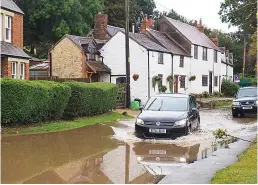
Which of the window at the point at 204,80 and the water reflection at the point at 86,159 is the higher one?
the window at the point at 204,80

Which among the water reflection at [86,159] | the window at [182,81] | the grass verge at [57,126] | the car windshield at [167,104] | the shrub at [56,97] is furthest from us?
the window at [182,81]

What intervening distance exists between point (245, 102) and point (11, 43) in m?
14.8

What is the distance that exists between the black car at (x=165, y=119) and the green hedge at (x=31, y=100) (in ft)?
13.1

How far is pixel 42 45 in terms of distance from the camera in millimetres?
54781

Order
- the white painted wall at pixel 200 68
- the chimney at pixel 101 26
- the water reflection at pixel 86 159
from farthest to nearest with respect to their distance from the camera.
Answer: the white painted wall at pixel 200 68 < the chimney at pixel 101 26 < the water reflection at pixel 86 159

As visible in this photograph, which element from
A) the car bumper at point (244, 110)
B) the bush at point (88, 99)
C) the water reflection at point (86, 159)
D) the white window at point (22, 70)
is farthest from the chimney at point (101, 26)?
the water reflection at point (86, 159)

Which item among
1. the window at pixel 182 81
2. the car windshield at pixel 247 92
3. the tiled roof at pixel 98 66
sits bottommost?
the car windshield at pixel 247 92

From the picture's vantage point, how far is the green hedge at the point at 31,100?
14930mm

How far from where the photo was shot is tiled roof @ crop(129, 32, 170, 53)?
120 ft

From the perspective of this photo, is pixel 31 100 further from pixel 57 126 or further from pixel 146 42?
pixel 146 42

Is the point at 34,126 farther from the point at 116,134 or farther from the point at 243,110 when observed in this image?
the point at 243,110

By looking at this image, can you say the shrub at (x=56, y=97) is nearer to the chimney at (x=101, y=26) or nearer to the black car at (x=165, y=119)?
the black car at (x=165, y=119)

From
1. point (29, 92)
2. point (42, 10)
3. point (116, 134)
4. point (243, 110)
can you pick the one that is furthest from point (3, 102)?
point (42, 10)

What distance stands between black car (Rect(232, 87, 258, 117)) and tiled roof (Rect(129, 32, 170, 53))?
39.9 feet
